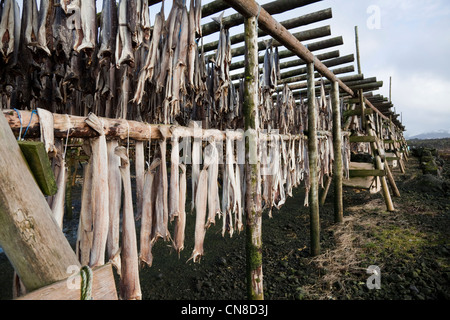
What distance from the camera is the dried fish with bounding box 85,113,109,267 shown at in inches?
53.7

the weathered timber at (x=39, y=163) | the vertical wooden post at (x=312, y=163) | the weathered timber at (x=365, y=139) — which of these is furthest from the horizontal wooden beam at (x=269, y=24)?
the weathered timber at (x=365, y=139)

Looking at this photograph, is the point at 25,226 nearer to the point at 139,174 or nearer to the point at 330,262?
the point at 139,174

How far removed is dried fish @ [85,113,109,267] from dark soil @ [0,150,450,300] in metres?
1.67

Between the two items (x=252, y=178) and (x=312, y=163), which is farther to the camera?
(x=312, y=163)

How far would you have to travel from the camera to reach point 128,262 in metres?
1.53

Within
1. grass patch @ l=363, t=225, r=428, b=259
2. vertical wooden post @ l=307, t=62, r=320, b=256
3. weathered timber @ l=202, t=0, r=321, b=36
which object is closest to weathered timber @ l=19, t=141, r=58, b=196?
weathered timber @ l=202, t=0, r=321, b=36

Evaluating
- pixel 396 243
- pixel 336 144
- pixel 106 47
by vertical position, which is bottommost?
pixel 396 243

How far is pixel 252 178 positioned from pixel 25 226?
5.76 feet

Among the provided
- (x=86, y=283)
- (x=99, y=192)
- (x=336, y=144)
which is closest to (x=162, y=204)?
(x=99, y=192)

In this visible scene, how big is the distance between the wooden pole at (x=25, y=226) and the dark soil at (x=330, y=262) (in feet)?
7.25

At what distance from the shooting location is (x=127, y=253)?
154 centimetres

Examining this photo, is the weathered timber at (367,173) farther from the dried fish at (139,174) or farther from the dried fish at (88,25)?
the dried fish at (88,25)
